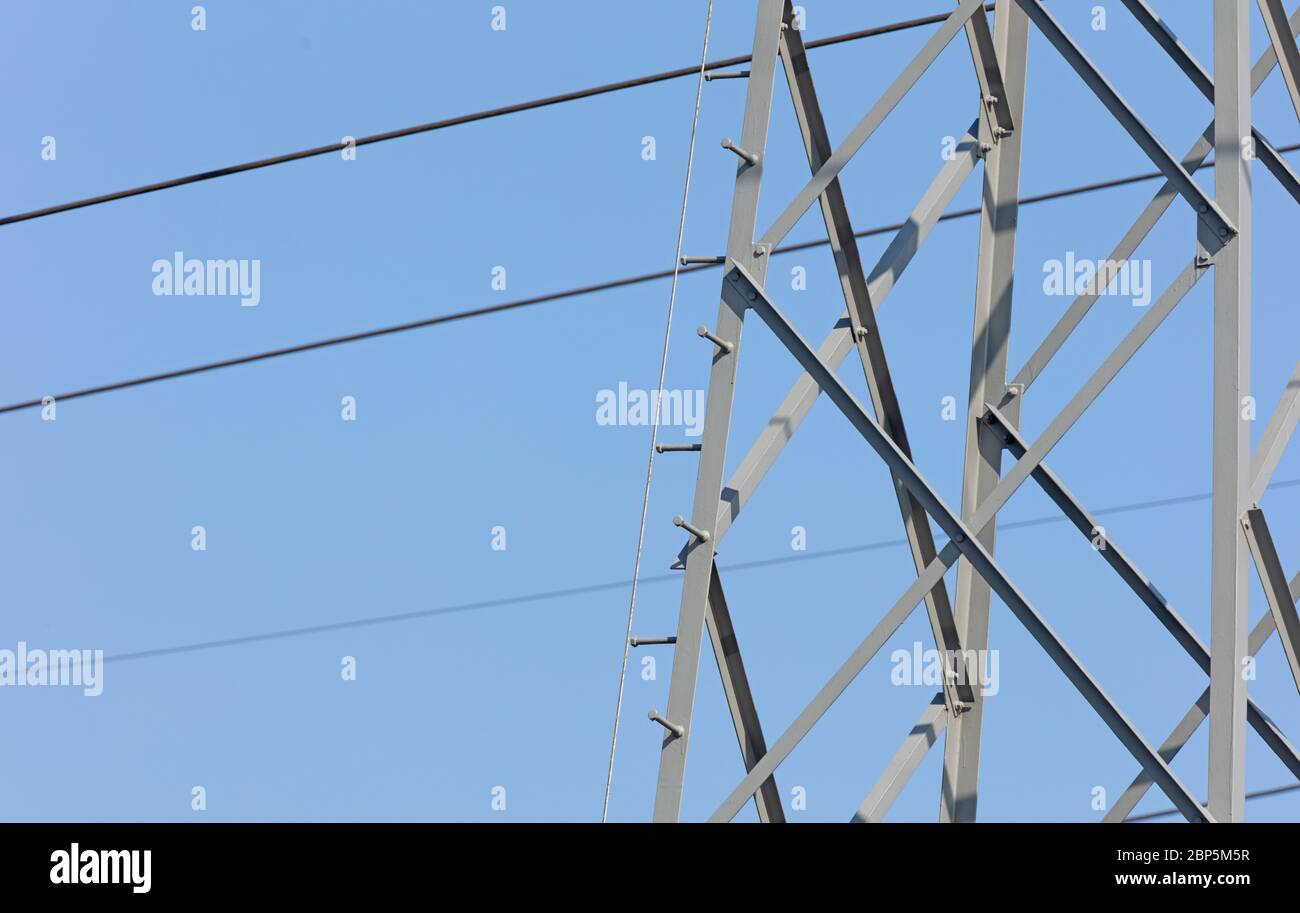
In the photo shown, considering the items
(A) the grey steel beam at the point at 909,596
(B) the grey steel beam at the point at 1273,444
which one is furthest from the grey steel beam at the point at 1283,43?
(A) the grey steel beam at the point at 909,596

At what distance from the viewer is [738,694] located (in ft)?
Result: 27.2

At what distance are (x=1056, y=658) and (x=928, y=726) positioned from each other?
6.01 feet

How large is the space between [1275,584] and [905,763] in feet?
7.20

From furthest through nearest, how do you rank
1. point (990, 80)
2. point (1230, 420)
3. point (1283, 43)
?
point (1283, 43)
point (990, 80)
point (1230, 420)

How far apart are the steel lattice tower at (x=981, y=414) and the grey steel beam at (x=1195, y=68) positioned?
0.01 m

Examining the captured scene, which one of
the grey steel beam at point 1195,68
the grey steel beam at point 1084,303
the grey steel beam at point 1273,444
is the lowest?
the grey steel beam at point 1273,444

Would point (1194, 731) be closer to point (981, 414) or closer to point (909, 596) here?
point (981, 414)

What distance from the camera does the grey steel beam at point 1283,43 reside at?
33.4 ft

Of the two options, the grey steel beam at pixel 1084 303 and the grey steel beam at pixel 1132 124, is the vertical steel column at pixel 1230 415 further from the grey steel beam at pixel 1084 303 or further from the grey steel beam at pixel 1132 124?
the grey steel beam at pixel 1084 303

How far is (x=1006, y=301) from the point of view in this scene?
10.1 meters
